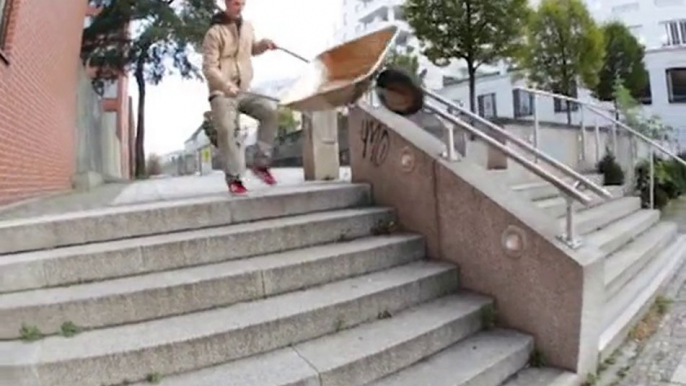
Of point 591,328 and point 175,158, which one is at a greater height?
point 175,158

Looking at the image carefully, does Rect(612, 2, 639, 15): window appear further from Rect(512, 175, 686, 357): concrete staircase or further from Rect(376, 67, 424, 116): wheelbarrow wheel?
Rect(376, 67, 424, 116): wheelbarrow wheel

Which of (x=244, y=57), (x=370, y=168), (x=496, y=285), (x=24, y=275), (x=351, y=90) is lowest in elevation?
(x=496, y=285)

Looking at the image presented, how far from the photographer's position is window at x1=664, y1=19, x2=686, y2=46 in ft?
118

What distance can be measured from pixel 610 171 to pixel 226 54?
255 inches

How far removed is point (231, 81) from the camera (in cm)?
447

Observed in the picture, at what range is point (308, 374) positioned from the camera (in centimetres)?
281

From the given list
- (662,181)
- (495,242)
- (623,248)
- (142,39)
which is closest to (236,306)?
(495,242)

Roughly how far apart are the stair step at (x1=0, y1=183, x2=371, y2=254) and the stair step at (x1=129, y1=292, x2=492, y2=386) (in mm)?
1240

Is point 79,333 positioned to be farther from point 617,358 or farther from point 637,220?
point 637,220

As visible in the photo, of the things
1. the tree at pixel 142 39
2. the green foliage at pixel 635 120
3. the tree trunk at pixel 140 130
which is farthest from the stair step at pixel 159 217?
the tree trunk at pixel 140 130

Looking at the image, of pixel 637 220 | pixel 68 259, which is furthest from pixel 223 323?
pixel 637 220

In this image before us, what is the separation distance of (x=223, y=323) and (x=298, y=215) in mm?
1455

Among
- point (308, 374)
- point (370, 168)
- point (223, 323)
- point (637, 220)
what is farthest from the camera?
point (637, 220)

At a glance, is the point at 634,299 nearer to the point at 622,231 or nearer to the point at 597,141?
the point at 622,231
